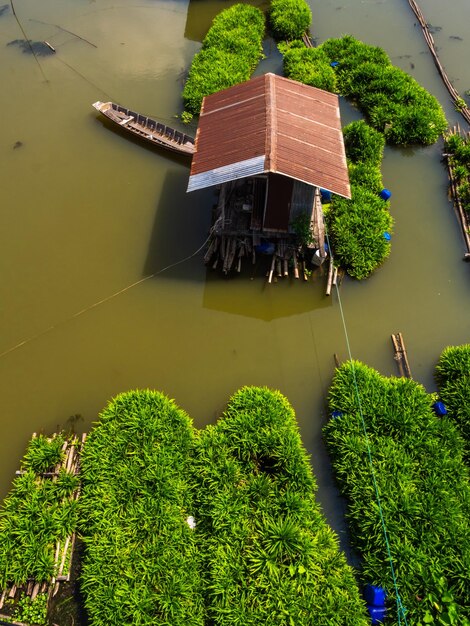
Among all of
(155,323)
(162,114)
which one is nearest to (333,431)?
(155,323)

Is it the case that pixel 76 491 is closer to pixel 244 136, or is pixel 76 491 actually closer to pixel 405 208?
pixel 244 136

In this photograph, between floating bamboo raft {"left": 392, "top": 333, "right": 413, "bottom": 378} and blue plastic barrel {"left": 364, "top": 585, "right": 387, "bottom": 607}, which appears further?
floating bamboo raft {"left": 392, "top": 333, "right": 413, "bottom": 378}

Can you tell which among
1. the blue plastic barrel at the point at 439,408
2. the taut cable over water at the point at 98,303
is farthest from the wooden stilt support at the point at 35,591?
the blue plastic barrel at the point at 439,408

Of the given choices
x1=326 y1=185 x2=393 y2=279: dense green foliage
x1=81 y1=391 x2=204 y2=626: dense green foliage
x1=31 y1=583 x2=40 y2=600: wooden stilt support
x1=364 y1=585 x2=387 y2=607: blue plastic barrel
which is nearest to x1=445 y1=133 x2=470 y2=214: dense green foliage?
x1=326 y1=185 x2=393 y2=279: dense green foliage

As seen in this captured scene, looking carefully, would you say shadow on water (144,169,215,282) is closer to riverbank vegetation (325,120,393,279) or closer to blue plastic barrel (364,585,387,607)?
riverbank vegetation (325,120,393,279)

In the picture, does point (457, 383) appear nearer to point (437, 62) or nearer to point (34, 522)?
point (34, 522)

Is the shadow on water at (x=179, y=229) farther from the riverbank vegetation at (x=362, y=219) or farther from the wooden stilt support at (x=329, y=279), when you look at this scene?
the riverbank vegetation at (x=362, y=219)
